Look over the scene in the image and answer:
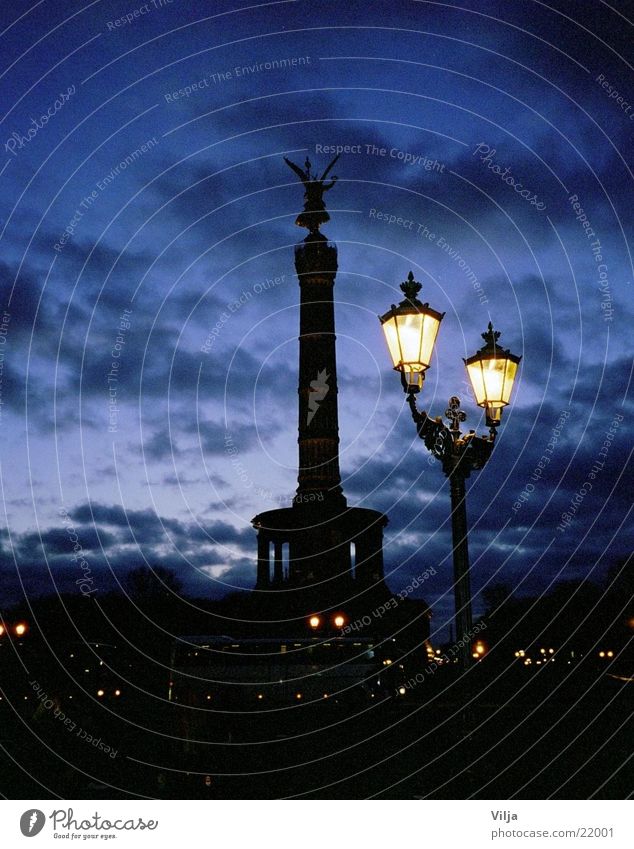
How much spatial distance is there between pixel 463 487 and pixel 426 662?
4996 cm

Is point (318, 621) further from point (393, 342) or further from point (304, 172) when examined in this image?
point (393, 342)

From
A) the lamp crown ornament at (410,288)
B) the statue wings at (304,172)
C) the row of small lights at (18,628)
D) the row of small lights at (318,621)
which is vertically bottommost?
the lamp crown ornament at (410,288)

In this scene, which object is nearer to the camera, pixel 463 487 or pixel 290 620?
pixel 463 487

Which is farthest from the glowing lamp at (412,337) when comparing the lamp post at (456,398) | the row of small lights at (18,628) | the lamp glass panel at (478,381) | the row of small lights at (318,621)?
the row of small lights at (318,621)

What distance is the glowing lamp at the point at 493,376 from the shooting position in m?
8.56

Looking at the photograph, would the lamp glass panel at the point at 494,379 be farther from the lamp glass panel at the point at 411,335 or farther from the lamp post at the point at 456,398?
the lamp glass panel at the point at 411,335

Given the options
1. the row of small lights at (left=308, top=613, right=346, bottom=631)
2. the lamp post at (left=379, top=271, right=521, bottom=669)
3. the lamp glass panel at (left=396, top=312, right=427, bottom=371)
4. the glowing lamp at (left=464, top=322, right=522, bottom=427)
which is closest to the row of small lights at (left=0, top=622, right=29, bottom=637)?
the row of small lights at (left=308, top=613, right=346, bottom=631)

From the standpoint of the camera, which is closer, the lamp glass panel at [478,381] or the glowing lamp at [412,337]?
the glowing lamp at [412,337]

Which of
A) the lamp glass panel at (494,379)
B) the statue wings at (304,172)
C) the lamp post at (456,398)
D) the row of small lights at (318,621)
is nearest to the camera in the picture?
the lamp post at (456,398)

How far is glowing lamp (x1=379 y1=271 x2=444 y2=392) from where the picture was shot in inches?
312

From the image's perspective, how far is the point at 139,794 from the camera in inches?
523

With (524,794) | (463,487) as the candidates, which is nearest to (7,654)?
(524,794)

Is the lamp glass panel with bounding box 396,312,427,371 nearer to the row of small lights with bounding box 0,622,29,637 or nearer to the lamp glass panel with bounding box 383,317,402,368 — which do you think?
the lamp glass panel with bounding box 383,317,402,368
